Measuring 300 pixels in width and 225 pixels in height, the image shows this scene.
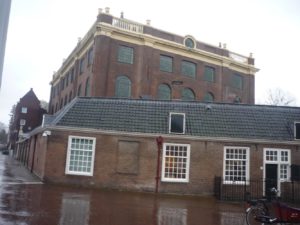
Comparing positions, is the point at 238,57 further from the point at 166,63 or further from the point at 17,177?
the point at 17,177

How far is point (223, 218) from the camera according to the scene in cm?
1148

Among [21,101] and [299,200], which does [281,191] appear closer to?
[299,200]

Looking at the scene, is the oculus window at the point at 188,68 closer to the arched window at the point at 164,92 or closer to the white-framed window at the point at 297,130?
the arched window at the point at 164,92

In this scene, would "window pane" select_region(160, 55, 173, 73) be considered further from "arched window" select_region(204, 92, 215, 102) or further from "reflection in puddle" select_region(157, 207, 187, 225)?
"reflection in puddle" select_region(157, 207, 187, 225)

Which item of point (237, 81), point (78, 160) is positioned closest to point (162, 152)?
point (78, 160)

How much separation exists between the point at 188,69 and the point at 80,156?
2464 cm

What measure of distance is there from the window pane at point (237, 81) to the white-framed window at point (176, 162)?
1065 inches

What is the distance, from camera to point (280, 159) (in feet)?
64.2

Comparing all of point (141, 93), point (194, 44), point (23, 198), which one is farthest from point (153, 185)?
point (194, 44)

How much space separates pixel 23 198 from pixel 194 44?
3239 centimetres

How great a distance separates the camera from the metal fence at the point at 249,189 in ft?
58.8

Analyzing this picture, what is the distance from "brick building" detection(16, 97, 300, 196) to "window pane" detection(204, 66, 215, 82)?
22517 millimetres

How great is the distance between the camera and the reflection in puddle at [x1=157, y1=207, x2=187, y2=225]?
389 inches

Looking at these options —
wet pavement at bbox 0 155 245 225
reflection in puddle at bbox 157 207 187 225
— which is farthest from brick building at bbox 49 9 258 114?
reflection in puddle at bbox 157 207 187 225
